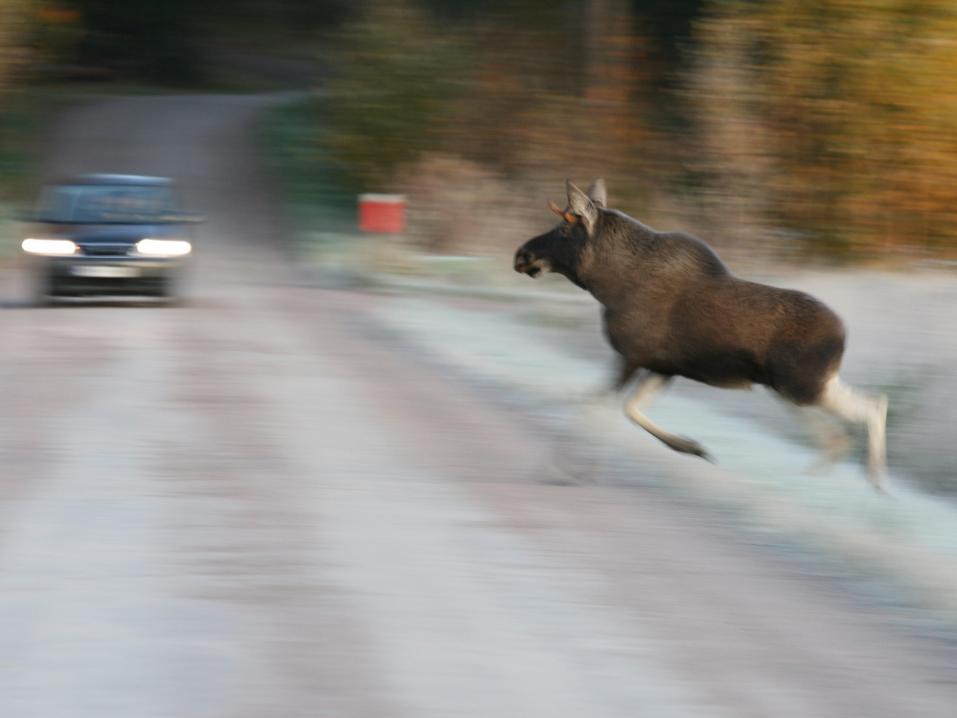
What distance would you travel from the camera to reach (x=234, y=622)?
6.28 metres

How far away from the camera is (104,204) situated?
19.6m

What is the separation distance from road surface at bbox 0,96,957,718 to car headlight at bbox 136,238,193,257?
5.55 m

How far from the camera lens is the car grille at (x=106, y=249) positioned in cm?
1864

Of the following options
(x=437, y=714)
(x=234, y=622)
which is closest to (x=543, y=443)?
(x=234, y=622)

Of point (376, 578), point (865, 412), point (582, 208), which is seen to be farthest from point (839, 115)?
point (376, 578)

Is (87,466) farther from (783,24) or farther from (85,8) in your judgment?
(85,8)

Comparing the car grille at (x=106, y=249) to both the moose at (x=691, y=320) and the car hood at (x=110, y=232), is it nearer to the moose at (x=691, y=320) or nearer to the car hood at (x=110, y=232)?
the car hood at (x=110, y=232)

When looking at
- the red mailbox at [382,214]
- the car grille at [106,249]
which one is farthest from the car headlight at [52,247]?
the red mailbox at [382,214]

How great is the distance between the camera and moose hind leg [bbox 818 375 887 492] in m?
9.02

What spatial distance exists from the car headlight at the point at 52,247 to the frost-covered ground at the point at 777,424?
3628mm

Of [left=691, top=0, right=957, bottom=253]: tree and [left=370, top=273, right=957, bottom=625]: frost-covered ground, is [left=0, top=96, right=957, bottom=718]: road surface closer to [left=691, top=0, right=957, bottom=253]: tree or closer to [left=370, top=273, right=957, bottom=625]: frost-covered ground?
[left=370, top=273, right=957, bottom=625]: frost-covered ground

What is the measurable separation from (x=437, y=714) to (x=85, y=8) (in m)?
56.6

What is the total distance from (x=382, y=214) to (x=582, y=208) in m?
16.0

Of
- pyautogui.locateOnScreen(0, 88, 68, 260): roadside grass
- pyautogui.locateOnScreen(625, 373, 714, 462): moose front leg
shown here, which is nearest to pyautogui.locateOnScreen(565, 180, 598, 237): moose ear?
pyautogui.locateOnScreen(625, 373, 714, 462): moose front leg
